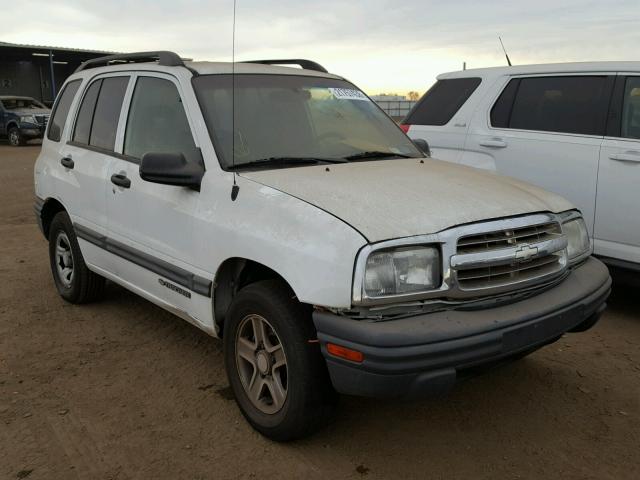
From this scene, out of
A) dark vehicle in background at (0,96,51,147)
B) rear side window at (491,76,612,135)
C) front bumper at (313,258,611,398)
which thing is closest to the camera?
front bumper at (313,258,611,398)

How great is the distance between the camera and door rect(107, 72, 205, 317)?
3.42 meters

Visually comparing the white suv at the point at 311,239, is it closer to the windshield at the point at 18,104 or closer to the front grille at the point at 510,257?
the front grille at the point at 510,257

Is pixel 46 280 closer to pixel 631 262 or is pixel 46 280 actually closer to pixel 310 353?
pixel 310 353

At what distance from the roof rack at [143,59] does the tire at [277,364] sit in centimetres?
163

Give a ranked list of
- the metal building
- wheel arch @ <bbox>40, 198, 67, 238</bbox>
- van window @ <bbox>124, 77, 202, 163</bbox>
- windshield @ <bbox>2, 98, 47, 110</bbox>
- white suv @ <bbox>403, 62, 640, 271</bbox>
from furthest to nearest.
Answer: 1. the metal building
2. windshield @ <bbox>2, 98, 47, 110</bbox>
3. wheel arch @ <bbox>40, 198, 67, 238</bbox>
4. white suv @ <bbox>403, 62, 640, 271</bbox>
5. van window @ <bbox>124, 77, 202, 163</bbox>

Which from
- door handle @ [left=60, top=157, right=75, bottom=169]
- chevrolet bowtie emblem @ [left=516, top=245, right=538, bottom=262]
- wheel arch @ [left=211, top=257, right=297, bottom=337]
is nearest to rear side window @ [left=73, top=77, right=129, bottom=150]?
door handle @ [left=60, top=157, right=75, bottom=169]

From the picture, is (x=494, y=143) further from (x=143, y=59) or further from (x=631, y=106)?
(x=143, y=59)

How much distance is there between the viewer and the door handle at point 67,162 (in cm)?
461

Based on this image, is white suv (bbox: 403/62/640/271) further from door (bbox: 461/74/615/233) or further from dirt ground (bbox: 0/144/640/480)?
dirt ground (bbox: 0/144/640/480)

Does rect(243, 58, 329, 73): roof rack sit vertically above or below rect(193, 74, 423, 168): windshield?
above

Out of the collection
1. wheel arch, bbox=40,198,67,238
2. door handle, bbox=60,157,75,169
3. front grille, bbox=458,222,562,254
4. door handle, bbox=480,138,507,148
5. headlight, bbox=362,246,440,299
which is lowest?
wheel arch, bbox=40,198,67,238

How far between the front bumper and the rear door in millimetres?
3294

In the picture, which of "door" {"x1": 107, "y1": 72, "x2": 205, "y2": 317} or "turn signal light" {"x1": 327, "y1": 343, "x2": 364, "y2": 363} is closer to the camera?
"turn signal light" {"x1": 327, "y1": 343, "x2": 364, "y2": 363}

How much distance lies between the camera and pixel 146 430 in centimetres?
315
